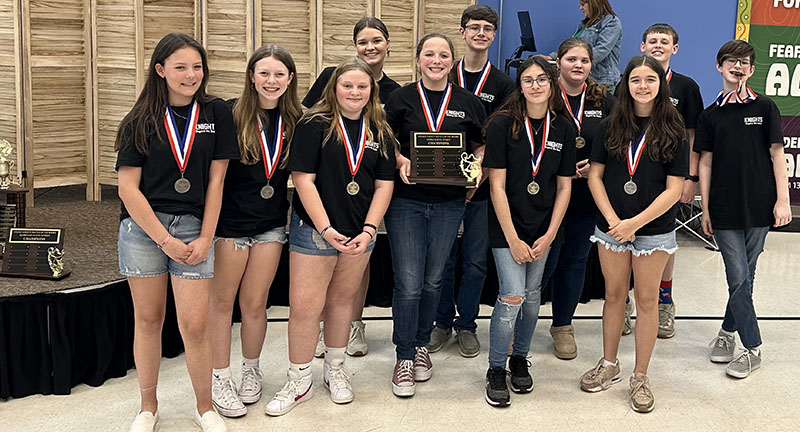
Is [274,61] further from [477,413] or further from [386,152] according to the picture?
[477,413]

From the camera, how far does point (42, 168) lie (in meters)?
6.04

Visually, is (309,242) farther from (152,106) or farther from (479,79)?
(479,79)

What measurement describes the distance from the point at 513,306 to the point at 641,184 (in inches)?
28.5

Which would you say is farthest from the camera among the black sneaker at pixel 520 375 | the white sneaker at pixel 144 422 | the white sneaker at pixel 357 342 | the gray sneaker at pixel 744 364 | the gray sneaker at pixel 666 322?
the gray sneaker at pixel 666 322

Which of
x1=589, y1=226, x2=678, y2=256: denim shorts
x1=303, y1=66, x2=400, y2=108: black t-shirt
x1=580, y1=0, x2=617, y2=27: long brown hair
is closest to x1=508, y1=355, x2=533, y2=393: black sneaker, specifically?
x1=589, y1=226, x2=678, y2=256: denim shorts

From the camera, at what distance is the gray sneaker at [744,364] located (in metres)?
3.86

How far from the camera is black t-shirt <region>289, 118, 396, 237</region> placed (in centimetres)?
322

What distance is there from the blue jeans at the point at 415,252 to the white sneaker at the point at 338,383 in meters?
0.26

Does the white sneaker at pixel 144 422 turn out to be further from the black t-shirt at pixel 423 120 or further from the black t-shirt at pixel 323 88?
the black t-shirt at pixel 323 88

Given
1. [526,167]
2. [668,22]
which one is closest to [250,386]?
[526,167]

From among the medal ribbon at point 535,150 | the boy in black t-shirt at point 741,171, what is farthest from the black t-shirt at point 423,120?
the boy in black t-shirt at point 741,171

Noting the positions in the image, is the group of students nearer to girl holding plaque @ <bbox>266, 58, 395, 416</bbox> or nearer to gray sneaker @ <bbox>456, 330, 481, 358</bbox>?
girl holding plaque @ <bbox>266, 58, 395, 416</bbox>

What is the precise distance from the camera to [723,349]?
13.4ft

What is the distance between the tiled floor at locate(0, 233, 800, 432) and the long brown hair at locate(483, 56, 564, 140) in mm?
1164
